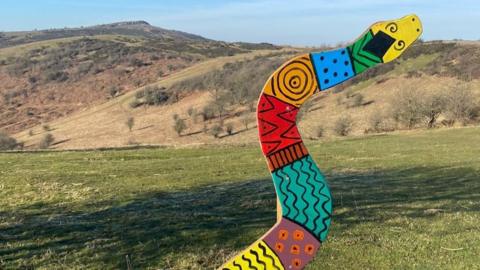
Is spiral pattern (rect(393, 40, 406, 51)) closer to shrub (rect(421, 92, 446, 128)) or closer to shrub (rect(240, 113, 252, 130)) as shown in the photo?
shrub (rect(421, 92, 446, 128))

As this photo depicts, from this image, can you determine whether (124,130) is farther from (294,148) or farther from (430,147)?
(294,148)

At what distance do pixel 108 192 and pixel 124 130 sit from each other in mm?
48921

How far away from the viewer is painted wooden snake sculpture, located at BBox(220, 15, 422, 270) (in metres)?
3.59

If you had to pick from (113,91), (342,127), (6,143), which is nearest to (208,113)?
(342,127)

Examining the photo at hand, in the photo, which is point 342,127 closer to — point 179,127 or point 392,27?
point 179,127

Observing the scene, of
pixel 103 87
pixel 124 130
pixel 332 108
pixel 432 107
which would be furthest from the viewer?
pixel 103 87

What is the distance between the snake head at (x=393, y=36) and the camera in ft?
Result: 11.9

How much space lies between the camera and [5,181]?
1514 cm

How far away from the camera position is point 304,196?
12.1 feet

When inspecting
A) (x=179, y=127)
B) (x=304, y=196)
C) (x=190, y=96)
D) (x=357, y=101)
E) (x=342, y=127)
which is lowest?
(x=179, y=127)

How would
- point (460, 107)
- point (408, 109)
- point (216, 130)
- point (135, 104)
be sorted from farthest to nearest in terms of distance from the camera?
1. point (135, 104)
2. point (216, 130)
3. point (408, 109)
4. point (460, 107)

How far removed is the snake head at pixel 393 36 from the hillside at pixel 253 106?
32.3 metres

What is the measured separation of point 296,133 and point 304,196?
18.9 inches

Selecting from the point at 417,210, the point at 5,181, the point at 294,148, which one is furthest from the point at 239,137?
the point at 294,148
